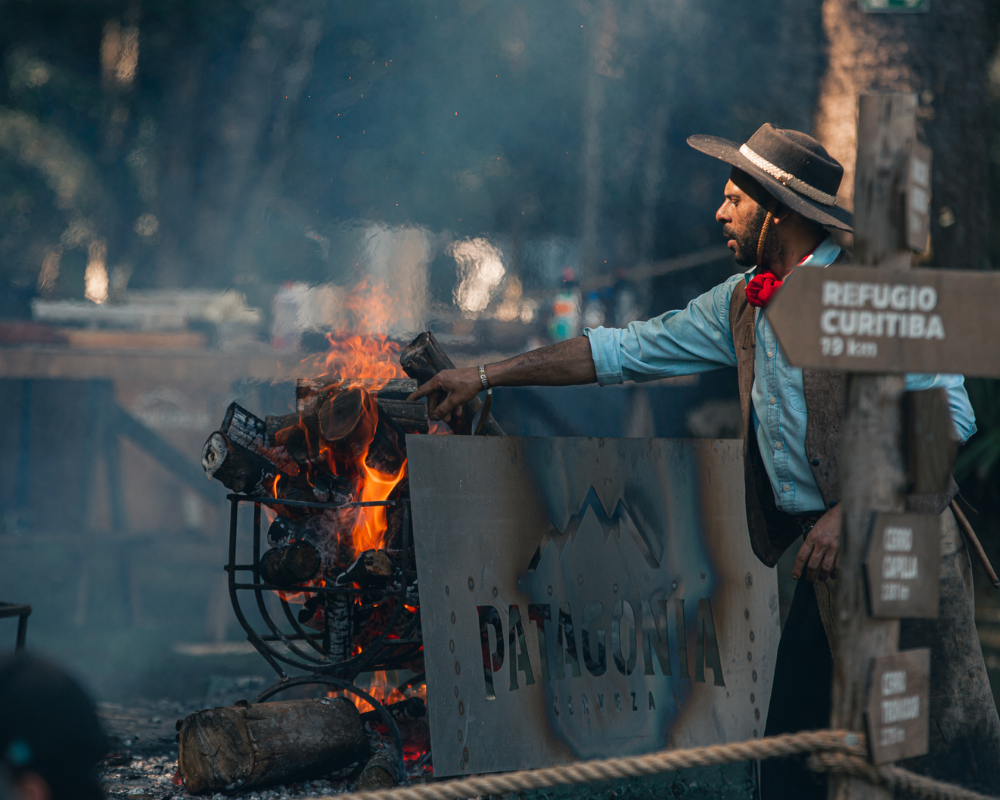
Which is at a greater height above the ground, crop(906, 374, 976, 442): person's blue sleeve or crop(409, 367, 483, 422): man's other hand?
crop(409, 367, 483, 422): man's other hand

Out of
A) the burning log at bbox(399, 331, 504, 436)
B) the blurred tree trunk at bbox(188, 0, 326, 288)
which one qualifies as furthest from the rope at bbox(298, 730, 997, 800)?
the blurred tree trunk at bbox(188, 0, 326, 288)

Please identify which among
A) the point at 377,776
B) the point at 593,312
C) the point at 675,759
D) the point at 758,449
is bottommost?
the point at 377,776

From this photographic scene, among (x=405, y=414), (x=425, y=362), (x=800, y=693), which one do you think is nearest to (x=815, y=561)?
(x=800, y=693)

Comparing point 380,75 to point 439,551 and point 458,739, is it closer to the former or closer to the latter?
point 439,551

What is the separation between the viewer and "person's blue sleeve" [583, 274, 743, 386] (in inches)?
113

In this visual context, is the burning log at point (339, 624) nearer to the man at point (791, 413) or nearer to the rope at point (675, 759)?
the man at point (791, 413)

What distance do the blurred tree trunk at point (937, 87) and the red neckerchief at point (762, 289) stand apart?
148 inches

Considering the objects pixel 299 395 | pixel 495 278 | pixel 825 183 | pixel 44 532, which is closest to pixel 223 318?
pixel 44 532

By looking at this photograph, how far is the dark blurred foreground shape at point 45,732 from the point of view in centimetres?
129

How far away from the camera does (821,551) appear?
88.4 inches

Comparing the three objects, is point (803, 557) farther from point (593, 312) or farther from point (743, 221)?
point (593, 312)

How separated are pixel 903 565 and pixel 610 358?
132 centimetres

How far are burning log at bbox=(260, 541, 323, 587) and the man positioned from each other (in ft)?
2.36

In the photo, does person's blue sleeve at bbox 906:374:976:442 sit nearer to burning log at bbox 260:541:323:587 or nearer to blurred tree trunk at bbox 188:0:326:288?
burning log at bbox 260:541:323:587
